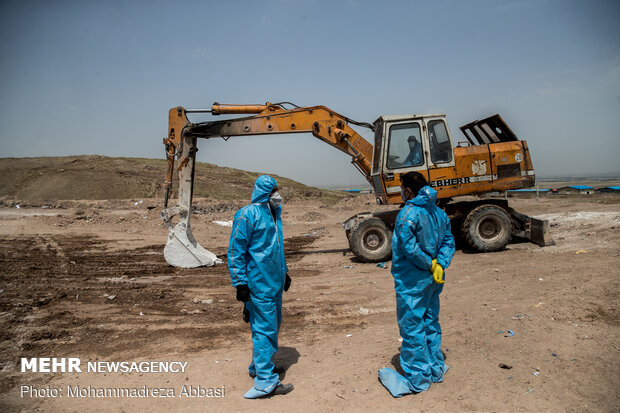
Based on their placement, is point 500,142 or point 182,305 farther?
point 500,142

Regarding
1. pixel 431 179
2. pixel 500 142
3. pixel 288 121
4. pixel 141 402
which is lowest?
pixel 141 402

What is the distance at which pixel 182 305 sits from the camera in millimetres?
6188

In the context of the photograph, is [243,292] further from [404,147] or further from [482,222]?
[482,222]

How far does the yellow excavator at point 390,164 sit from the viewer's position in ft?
27.4

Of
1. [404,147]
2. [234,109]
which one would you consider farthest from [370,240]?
[234,109]

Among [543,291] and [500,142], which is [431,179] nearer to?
[500,142]

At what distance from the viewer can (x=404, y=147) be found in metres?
8.38

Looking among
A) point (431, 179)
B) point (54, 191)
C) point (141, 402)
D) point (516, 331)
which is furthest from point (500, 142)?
point (54, 191)

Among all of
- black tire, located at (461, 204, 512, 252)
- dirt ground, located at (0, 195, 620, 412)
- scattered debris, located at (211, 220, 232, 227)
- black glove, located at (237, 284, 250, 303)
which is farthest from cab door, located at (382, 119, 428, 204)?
scattered debris, located at (211, 220, 232, 227)

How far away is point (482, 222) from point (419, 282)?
6064 mm

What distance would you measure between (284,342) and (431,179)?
510 centimetres

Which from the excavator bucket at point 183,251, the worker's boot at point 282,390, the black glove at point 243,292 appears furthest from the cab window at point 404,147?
the worker's boot at point 282,390

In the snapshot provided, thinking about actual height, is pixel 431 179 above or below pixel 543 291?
above

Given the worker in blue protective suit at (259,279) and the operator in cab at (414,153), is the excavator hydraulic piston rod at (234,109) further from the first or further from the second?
the worker in blue protective suit at (259,279)
